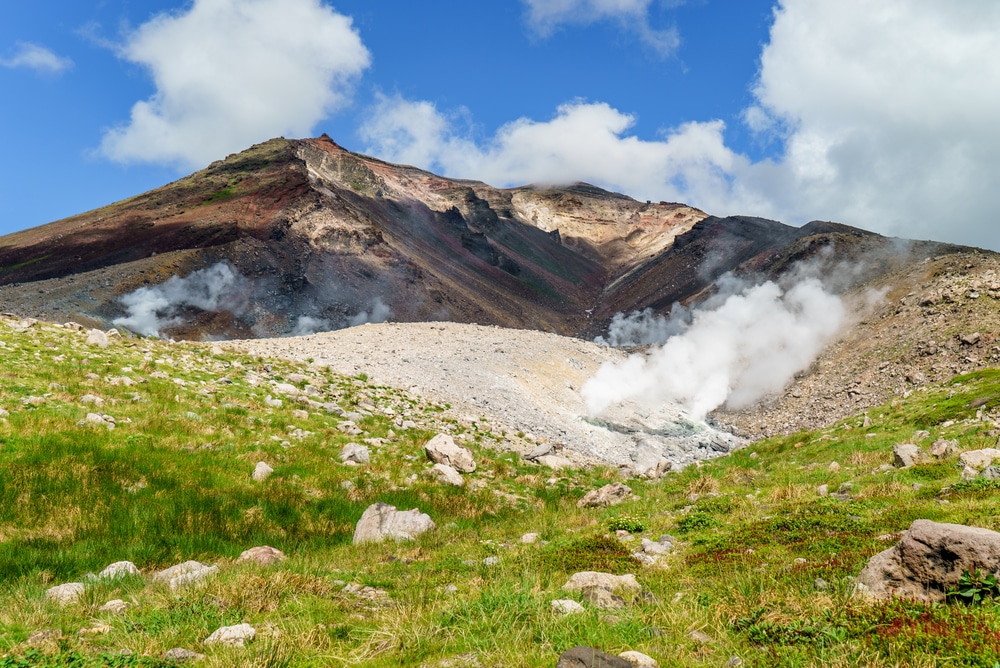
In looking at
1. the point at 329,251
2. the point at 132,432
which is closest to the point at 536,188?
the point at 329,251

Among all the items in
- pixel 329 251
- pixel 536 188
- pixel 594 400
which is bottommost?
pixel 594 400

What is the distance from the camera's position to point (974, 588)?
4324 millimetres

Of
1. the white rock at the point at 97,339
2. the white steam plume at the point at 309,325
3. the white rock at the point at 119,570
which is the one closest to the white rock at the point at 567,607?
the white rock at the point at 119,570

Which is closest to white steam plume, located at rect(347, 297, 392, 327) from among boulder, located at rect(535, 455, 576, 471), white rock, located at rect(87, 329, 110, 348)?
white rock, located at rect(87, 329, 110, 348)

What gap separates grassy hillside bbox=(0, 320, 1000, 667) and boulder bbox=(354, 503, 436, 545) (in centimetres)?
31

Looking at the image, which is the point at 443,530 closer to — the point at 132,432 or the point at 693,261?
the point at 132,432

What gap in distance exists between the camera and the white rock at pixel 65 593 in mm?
5809

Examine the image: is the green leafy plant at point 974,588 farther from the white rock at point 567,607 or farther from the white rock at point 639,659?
the white rock at point 567,607

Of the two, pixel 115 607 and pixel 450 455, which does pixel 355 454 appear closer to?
pixel 450 455

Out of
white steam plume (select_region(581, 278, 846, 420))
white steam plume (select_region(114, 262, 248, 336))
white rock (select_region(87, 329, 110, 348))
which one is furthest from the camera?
white steam plume (select_region(114, 262, 248, 336))

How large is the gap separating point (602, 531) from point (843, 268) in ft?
165

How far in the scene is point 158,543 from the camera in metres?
8.40

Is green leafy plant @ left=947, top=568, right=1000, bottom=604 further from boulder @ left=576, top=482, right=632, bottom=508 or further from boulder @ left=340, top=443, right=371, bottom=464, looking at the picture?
boulder @ left=340, top=443, right=371, bottom=464

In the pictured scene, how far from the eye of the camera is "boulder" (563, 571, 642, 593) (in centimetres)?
582
